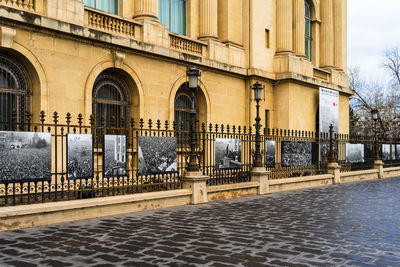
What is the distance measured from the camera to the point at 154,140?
11.9 metres

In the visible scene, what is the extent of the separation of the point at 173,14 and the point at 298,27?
373 inches

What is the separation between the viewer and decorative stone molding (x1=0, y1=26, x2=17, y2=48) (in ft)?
39.5

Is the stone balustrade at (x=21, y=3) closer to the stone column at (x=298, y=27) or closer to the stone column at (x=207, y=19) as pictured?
the stone column at (x=207, y=19)

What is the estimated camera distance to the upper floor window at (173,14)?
19.2m

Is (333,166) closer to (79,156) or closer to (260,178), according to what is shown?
(260,178)

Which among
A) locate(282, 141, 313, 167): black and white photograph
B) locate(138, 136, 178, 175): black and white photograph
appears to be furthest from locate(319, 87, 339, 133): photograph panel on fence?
locate(138, 136, 178, 175): black and white photograph

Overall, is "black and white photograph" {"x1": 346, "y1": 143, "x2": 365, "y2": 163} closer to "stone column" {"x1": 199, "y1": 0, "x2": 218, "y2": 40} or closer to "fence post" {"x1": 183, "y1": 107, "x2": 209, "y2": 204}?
"stone column" {"x1": 199, "y1": 0, "x2": 218, "y2": 40}

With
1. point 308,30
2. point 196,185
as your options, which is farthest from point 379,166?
point 196,185

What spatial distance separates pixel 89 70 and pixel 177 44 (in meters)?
5.02

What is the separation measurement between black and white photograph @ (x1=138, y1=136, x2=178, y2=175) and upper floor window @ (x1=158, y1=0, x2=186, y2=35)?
8756 mm

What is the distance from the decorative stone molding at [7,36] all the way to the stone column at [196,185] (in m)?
6.34

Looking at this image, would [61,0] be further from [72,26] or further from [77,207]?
[77,207]

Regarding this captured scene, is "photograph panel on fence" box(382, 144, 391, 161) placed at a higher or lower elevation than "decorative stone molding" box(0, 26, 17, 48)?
lower

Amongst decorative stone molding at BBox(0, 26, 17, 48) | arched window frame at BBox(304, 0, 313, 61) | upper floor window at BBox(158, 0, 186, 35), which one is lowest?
decorative stone molding at BBox(0, 26, 17, 48)
